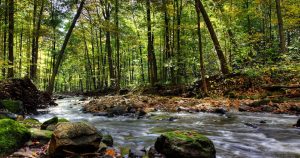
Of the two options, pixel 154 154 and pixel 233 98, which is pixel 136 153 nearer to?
pixel 154 154

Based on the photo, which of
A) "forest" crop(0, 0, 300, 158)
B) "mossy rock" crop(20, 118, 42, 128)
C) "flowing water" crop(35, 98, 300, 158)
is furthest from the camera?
"mossy rock" crop(20, 118, 42, 128)

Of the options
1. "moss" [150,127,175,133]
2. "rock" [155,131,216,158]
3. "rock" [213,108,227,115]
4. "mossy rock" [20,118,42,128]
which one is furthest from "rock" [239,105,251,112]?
"mossy rock" [20,118,42,128]

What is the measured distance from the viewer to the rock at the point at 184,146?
229 inches

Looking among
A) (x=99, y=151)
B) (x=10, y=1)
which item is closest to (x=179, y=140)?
(x=99, y=151)

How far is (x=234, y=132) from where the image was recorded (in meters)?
9.05

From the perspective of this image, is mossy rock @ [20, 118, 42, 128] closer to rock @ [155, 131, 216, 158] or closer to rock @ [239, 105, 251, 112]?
rock @ [155, 131, 216, 158]

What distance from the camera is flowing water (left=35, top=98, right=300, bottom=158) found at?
6.91 meters

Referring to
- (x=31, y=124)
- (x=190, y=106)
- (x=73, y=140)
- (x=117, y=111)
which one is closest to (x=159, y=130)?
(x=31, y=124)

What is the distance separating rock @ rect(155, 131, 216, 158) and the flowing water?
2.15 ft

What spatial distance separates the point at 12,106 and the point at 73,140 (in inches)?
311

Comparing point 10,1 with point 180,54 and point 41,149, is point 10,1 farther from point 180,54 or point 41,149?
point 41,149

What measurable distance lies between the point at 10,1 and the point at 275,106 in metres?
16.1

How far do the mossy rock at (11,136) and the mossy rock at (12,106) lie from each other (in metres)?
6.37

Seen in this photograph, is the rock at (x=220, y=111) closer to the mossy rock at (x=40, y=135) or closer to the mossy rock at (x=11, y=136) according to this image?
the mossy rock at (x=40, y=135)
